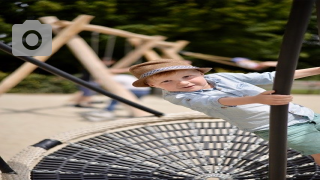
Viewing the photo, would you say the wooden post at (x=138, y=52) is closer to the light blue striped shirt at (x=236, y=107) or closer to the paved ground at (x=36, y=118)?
the paved ground at (x=36, y=118)

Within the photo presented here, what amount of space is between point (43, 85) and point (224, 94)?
4.94 metres

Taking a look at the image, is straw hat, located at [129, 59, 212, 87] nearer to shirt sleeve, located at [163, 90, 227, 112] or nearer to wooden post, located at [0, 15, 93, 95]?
shirt sleeve, located at [163, 90, 227, 112]

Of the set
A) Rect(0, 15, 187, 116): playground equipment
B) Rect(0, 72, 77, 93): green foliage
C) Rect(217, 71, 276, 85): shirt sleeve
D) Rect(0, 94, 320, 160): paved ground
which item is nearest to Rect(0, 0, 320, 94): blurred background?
Rect(0, 72, 77, 93): green foliage

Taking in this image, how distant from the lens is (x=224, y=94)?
39.3 inches

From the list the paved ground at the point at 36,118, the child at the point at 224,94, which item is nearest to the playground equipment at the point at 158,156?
the child at the point at 224,94

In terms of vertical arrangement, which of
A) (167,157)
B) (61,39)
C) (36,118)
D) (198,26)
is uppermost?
(198,26)

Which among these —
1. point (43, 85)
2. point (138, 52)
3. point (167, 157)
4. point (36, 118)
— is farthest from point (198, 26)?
point (167, 157)

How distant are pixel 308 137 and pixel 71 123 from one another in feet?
7.67

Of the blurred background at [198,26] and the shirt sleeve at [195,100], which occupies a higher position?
the blurred background at [198,26]

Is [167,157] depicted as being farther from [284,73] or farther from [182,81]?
[284,73]

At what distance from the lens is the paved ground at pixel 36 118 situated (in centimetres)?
250

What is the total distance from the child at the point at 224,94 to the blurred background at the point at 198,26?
531cm

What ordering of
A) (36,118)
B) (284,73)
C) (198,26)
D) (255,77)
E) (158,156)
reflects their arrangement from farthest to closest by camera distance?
(198,26)
(36,118)
(158,156)
(255,77)
(284,73)

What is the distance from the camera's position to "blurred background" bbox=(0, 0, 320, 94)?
6.48 m
